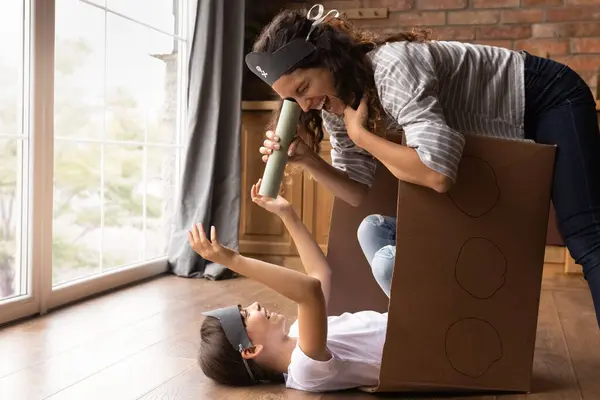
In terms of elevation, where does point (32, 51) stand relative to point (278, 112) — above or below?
above

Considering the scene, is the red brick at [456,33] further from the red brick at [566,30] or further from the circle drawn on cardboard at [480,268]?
the circle drawn on cardboard at [480,268]

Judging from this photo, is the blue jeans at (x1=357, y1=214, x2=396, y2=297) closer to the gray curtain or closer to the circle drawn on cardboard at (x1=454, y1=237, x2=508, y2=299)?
the circle drawn on cardboard at (x1=454, y1=237, x2=508, y2=299)

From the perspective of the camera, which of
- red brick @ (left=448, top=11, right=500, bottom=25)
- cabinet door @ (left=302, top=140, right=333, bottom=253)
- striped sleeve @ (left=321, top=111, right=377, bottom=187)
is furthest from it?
red brick @ (left=448, top=11, right=500, bottom=25)

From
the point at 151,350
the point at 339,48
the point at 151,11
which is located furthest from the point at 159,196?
the point at 339,48

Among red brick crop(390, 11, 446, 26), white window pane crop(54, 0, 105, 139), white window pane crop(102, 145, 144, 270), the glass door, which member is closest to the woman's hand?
the glass door

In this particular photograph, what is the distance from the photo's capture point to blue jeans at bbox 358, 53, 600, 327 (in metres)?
1.66

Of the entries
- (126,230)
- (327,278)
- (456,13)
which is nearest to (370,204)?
(327,278)

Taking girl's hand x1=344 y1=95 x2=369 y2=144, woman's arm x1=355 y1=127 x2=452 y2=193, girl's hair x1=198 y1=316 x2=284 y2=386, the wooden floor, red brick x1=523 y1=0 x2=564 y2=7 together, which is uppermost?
red brick x1=523 y1=0 x2=564 y2=7

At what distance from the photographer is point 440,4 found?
13.7ft

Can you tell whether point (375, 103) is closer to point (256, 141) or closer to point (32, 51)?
point (32, 51)

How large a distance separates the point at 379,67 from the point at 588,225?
1.99 feet

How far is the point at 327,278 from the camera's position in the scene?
2016 millimetres

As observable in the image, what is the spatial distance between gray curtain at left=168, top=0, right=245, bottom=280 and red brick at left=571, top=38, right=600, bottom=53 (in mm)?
1872

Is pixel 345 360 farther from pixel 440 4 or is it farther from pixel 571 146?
pixel 440 4
